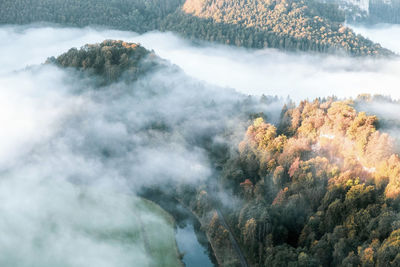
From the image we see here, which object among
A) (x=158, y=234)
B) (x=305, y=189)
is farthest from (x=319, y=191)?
(x=158, y=234)

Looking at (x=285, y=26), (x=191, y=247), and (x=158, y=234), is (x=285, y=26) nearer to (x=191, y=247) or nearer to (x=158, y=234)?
(x=158, y=234)

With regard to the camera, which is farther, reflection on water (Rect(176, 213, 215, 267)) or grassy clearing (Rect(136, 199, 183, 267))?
reflection on water (Rect(176, 213, 215, 267))

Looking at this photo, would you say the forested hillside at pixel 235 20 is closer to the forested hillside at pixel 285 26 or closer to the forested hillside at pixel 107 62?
the forested hillside at pixel 285 26

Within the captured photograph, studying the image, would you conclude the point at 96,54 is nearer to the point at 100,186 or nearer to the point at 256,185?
the point at 100,186

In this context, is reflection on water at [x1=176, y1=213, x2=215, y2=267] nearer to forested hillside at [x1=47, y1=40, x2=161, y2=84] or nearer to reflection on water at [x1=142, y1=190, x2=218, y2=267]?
reflection on water at [x1=142, y1=190, x2=218, y2=267]

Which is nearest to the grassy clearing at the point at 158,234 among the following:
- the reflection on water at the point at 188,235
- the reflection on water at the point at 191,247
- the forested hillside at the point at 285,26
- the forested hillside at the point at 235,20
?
the reflection on water at the point at 188,235

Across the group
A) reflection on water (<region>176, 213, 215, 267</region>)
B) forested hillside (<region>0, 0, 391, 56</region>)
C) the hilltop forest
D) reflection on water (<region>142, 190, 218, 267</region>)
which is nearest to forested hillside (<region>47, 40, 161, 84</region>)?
the hilltop forest

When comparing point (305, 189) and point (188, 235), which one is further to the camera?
point (188, 235)

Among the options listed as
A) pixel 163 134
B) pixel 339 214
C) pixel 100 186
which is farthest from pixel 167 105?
pixel 339 214
